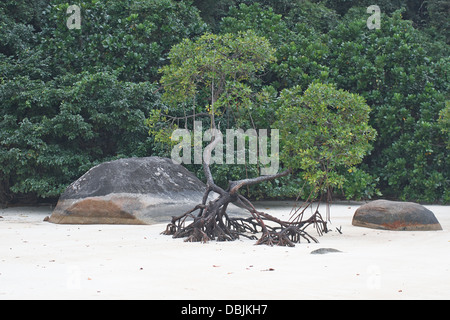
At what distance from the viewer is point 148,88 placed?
1538cm

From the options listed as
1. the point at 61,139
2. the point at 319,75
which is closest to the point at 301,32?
the point at 319,75

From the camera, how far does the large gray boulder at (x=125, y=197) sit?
11578mm

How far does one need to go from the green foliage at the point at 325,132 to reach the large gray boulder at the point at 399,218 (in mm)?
1935

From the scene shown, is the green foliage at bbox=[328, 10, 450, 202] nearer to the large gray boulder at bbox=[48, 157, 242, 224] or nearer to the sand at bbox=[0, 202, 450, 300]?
the sand at bbox=[0, 202, 450, 300]

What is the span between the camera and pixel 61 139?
1535cm

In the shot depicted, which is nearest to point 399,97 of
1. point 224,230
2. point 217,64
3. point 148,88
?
point 148,88

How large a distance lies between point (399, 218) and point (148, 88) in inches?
295

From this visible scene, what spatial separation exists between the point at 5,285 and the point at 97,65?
1147 cm

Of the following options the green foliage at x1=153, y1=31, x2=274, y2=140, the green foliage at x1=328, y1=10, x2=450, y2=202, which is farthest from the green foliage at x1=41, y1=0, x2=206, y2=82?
the green foliage at x1=153, y1=31, x2=274, y2=140

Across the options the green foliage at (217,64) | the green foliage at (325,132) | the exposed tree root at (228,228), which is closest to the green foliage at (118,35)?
the green foliage at (217,64)

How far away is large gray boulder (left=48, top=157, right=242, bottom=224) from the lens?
11578 mm

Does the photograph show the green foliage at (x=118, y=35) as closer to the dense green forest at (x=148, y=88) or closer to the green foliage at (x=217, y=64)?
the dense green forest at (x=148, y=88)

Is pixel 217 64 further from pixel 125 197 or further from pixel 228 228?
pixel 125 197

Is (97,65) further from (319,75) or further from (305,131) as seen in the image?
(305,131)
